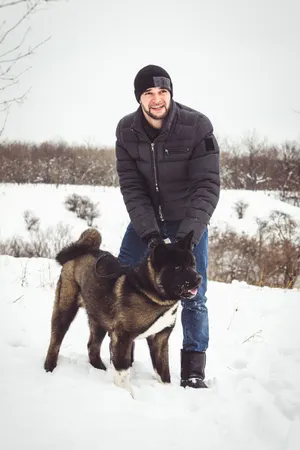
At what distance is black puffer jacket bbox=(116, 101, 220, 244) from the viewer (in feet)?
10.4

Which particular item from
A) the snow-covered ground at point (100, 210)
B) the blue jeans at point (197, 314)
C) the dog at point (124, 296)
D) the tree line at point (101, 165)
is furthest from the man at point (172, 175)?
the tree line at point (101, 165)

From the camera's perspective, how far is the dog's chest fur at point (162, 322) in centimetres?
294

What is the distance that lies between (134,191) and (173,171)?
16.8 inches

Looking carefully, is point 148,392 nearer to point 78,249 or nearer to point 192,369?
point 192,369

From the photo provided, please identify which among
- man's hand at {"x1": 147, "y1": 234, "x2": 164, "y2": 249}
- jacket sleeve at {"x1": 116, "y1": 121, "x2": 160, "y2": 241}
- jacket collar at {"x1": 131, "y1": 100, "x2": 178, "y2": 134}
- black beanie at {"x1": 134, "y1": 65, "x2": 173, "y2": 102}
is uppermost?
black beanie at {"x1": 134, "y1": 65, "x2": 173, "y2": 102}

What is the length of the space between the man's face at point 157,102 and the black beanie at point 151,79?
4cm

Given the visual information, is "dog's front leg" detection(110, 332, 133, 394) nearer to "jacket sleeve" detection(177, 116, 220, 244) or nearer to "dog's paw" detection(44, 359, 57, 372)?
"dog's paw" detection(44, 359, 57, 372)

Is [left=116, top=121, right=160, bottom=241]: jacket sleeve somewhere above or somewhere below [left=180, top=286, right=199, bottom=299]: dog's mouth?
above

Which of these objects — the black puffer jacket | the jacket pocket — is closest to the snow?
the black puffer jacket

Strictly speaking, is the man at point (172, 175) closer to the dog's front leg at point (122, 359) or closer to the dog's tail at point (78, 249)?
the dog's tail at point (78, 249)

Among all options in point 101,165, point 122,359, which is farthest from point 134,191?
point 101,165

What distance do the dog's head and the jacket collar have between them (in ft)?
3.17

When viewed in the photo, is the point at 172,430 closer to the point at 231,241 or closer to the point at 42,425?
the point at 42,425

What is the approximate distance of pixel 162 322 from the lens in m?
2.97
